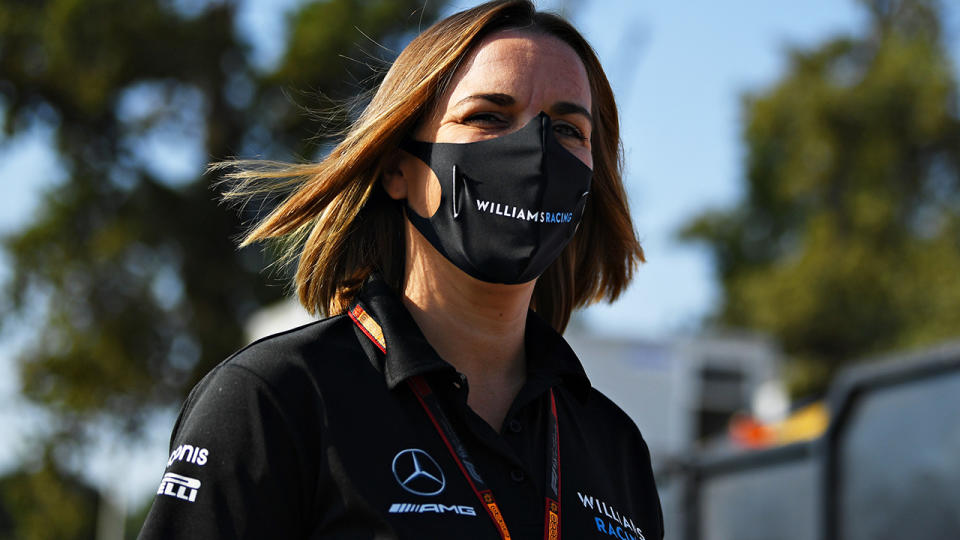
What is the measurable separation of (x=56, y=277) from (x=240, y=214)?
18461 mm

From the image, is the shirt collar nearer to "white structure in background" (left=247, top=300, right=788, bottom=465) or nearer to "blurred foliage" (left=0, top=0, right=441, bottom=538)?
"white structure in background" (left=247, top=300, right=788, bottom=465)

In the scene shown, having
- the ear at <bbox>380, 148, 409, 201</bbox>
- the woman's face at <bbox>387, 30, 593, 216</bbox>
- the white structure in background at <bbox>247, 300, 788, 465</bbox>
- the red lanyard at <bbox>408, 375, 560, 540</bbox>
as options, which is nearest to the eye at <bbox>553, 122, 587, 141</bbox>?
the woman's face at <bbox>387, 30, 593, 216</bbox>

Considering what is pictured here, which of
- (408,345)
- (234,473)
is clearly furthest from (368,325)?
(234,473)

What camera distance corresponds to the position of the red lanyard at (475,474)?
1.96 metres

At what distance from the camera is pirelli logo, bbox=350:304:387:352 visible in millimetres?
2104

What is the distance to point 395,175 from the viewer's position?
92.8 inches

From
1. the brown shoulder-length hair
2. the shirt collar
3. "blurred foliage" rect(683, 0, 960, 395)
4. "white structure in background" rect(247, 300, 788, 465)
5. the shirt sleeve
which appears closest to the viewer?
the shirt sleeve

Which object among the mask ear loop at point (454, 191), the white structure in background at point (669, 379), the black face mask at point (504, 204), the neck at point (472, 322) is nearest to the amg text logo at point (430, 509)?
the neck at point (472, 322)

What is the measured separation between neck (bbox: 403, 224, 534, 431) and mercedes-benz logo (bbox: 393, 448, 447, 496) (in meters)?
0.23

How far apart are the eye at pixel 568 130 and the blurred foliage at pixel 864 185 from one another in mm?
29539

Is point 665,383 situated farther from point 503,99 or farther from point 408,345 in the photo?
point 408,345

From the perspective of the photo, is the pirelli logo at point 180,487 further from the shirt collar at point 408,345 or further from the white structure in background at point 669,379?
the white structure in background at point 669,379

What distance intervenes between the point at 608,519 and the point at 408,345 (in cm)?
47

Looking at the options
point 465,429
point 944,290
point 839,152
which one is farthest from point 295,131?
point 465,429
